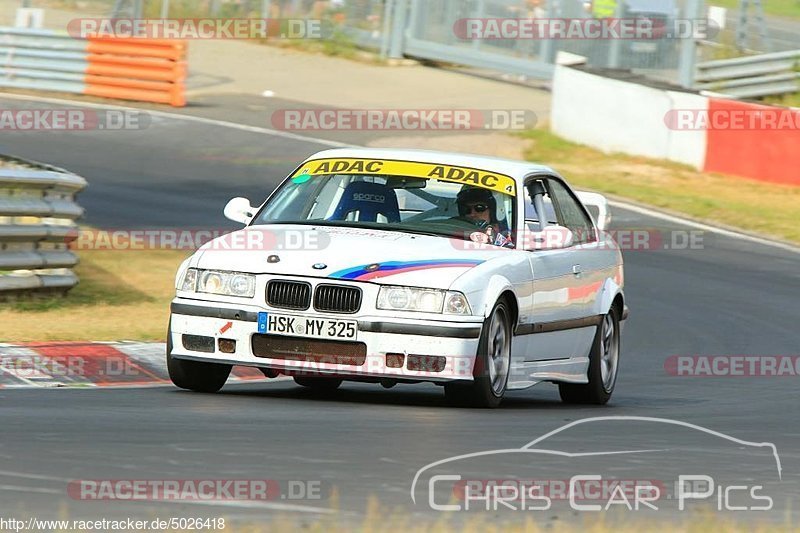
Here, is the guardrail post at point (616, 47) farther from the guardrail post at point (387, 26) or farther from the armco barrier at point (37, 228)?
the armco barrier at point (37, 228)

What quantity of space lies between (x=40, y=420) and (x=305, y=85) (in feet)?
86.9

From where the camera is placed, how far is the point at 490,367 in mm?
9273

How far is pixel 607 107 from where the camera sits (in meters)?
27.7

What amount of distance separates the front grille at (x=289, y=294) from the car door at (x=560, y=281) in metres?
A: 1.39

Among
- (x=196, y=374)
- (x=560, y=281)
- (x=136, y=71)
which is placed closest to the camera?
(x=196, y=374)

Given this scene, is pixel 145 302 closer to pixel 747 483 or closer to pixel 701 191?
pixel 747 483

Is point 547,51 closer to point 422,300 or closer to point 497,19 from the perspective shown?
point 497,19

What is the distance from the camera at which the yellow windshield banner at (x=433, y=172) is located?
33.5 feet

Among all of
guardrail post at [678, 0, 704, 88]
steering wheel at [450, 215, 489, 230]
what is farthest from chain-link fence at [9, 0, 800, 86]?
steering wheel at [450, 215, 489, 230]

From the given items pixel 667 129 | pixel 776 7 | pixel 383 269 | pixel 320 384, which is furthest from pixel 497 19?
pixel 383 269

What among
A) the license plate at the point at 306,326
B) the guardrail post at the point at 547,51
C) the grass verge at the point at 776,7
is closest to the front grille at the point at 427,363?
the license plate at the point at 306,326

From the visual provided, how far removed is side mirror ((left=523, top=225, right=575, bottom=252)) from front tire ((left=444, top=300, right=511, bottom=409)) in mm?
Answer: 613

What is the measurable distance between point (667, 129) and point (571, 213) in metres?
15.7

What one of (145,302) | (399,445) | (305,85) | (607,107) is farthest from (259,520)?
(305,85)
